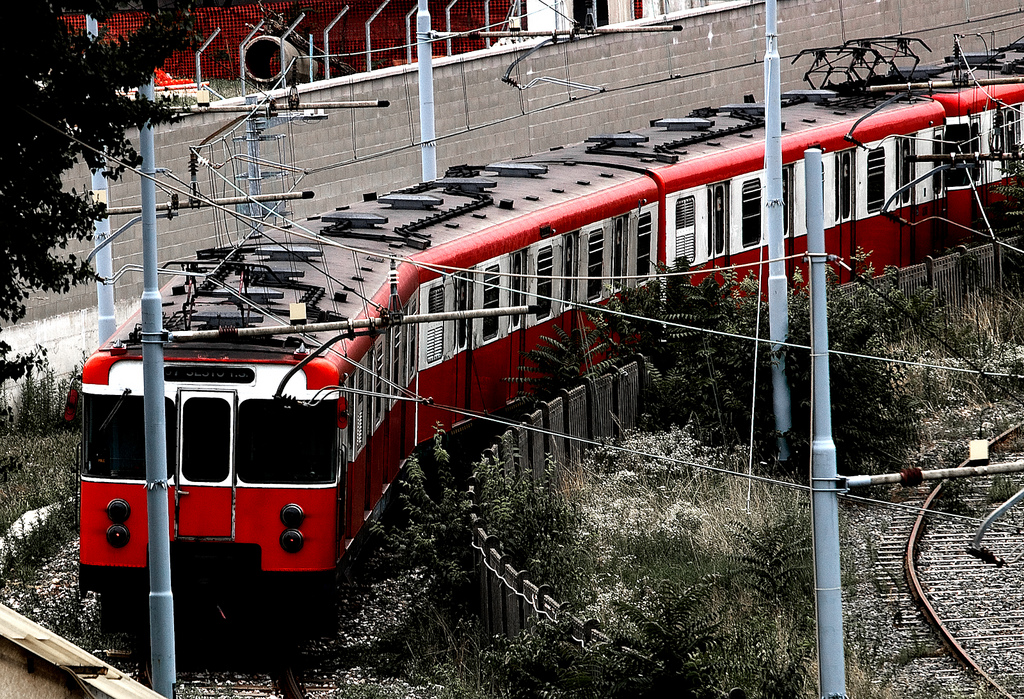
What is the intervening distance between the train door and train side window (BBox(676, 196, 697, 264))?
1088 cm

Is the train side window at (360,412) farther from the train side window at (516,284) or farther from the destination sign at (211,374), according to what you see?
the train side window at (516,284)

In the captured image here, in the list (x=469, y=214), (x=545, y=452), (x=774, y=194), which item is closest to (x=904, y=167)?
(x=774, y=194)

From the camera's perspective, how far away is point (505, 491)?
1639 centimetres

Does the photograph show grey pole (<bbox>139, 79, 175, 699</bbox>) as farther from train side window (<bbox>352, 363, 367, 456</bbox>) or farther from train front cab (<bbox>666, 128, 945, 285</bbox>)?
train front cab (<bbox>666, 128, 945, 285</bbox>)

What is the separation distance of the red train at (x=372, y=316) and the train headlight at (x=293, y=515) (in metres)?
0.02

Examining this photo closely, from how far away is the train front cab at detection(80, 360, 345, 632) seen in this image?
44.3ft

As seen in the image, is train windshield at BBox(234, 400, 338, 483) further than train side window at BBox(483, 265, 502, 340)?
No

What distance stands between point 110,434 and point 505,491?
4326 mm

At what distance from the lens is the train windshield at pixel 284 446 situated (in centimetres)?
1350

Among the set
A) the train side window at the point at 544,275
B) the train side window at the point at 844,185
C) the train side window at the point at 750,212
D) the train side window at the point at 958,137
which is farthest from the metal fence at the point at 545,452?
the train side window at the point at 958,137

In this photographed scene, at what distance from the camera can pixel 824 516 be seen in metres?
11.8

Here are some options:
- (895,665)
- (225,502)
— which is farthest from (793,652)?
(225,502)

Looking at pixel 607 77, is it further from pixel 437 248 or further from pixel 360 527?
pixel 360 527

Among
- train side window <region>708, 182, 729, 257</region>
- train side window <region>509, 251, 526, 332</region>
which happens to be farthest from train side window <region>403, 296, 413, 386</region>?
train side window <region>708, 182, 729, 257</region>
